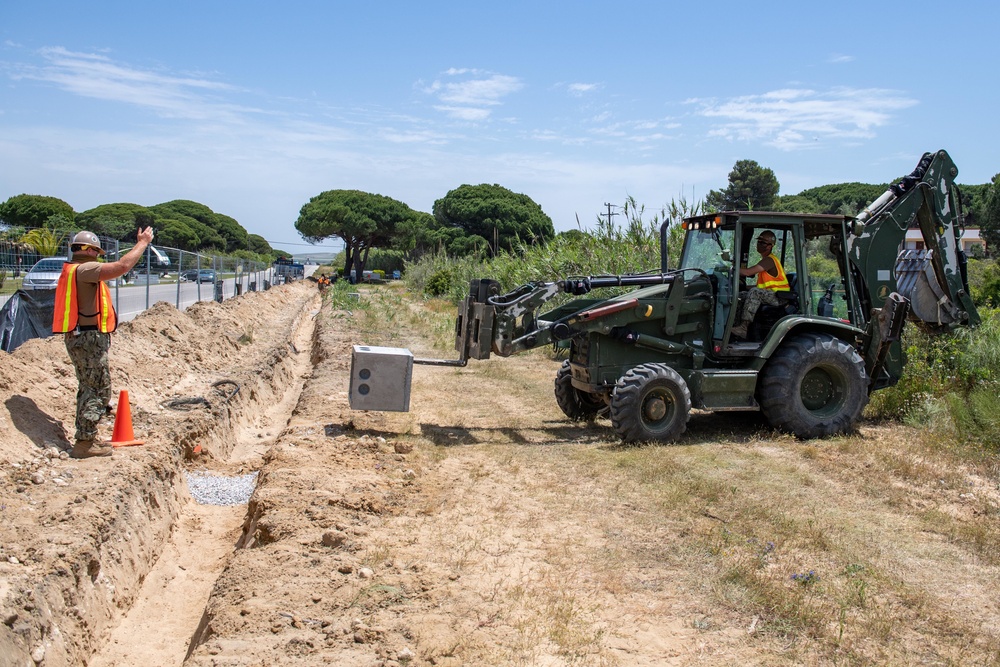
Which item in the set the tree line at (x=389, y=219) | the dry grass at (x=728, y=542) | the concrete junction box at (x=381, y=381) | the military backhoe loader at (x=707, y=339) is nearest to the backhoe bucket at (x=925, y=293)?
the military backhoe loader at (x=707, y=339)

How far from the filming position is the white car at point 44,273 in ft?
43.3

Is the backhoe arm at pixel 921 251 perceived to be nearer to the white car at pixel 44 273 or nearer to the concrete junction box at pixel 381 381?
the concrete junction box at pixel 381 381

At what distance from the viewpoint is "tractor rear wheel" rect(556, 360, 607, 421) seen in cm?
956

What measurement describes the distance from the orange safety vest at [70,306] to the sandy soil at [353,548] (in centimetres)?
105

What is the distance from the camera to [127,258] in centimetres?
672

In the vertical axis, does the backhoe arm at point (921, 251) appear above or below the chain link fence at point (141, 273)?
above

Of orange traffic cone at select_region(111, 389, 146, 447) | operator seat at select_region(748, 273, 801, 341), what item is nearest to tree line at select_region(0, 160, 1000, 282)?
operator seat at select_region(748, 273, 801, 341)

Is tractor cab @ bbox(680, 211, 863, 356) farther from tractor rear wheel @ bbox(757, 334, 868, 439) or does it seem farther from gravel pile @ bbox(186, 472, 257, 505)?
gravel pile @ bbox(186, 472, 257, 505)

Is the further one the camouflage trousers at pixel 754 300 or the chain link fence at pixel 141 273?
the chain link fence at pixel 141 273

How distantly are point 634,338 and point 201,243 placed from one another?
276 ft

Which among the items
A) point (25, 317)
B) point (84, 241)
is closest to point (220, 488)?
point (84, 241)

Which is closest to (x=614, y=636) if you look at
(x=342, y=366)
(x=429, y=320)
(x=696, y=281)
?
(x=696, y=281)

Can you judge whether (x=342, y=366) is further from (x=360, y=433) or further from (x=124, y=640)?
(x=124, y=640)

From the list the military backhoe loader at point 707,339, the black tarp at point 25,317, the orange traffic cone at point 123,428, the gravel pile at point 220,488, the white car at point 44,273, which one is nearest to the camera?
the orange traffic cone at point 123,428
